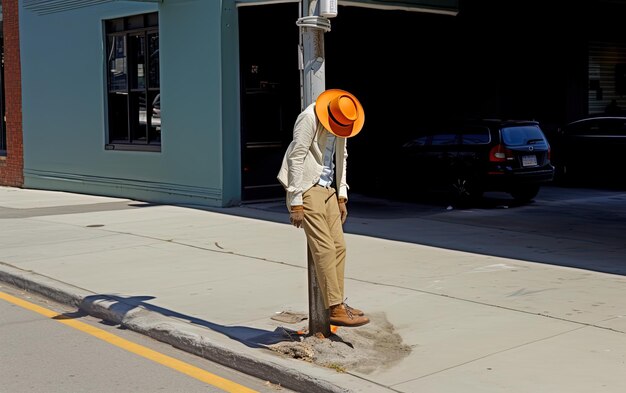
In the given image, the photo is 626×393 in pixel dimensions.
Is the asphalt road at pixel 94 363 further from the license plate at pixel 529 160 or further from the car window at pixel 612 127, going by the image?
the car window at pixel 612 127

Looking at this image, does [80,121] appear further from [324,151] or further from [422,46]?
[324,151]

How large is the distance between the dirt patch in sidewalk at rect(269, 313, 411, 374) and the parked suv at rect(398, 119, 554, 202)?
910 cm

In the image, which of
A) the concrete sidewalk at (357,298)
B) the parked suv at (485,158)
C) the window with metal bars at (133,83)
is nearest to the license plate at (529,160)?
the parked suv at (485,158)

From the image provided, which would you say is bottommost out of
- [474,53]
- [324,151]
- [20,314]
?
[20,314]

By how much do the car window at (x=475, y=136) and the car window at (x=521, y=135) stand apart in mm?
318

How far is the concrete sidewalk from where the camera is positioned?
20.9 ft

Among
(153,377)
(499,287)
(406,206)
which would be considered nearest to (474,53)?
(406,206)

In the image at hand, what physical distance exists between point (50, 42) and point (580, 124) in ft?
40.8

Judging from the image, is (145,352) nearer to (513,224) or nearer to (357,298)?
(357,298)

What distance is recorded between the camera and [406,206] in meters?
16.6

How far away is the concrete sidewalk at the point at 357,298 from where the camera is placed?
20.9ft

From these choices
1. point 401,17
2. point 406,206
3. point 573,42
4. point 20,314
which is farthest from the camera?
point 573,42

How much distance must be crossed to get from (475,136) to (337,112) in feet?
32.7

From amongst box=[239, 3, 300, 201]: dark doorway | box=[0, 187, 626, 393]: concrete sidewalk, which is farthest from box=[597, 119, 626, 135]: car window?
box=[0, 187, 626, 393]: concrete sidewalk
